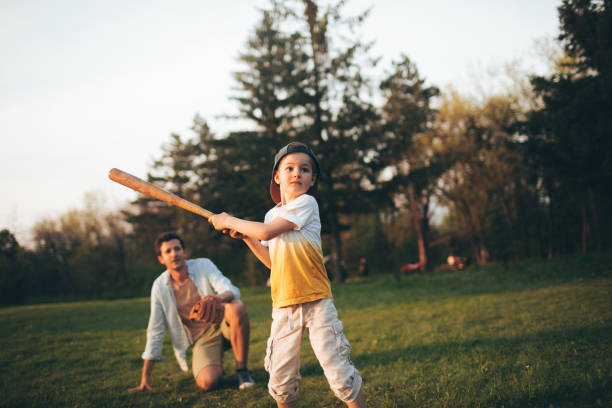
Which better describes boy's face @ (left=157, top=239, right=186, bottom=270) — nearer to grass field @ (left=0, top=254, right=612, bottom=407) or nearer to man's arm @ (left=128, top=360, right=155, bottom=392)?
man's arm @ (left=128, top=360, right=155, bottom=392)

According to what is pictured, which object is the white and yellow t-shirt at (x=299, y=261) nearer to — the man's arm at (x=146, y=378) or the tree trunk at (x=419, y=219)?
the man's arm at (x=146, y=378)

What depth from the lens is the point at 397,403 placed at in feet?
10.8

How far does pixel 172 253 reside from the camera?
15.0 ft

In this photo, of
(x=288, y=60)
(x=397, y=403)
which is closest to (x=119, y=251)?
(x=288, y=60)

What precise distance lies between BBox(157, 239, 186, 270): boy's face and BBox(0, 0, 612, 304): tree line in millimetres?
11986

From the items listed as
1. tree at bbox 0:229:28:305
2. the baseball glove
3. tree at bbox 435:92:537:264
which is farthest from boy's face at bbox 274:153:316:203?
tree at bbox 435:92:537:264

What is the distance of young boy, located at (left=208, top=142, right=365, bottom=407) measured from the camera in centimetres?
256

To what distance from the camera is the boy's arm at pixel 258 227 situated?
2570 mm

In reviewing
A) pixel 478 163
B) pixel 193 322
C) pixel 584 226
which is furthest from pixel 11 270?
pixel 584 226

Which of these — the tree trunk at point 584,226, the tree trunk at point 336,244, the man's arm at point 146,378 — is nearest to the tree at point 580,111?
the tree trunk at point 584,226

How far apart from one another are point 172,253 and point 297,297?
2450 millimetres

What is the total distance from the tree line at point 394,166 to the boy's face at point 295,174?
1327cm

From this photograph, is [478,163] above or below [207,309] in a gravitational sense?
above

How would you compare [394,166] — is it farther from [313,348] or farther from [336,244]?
[313,348]
